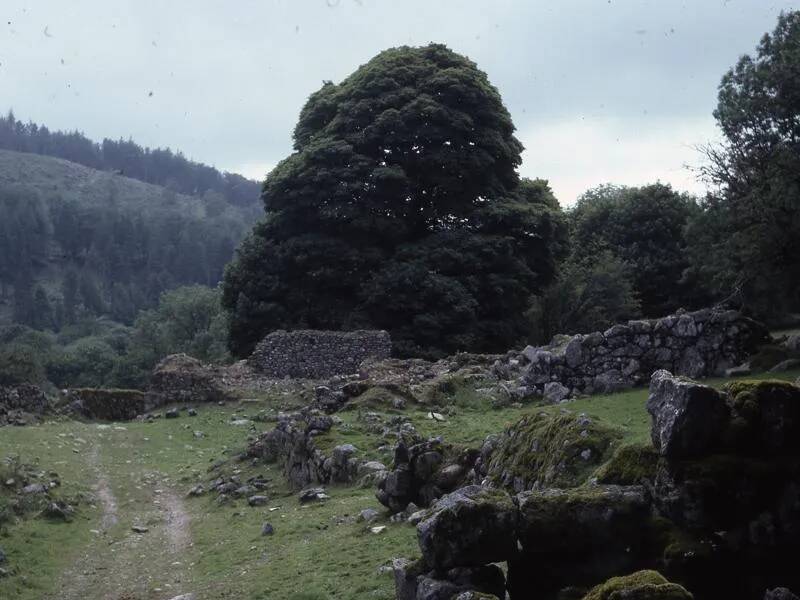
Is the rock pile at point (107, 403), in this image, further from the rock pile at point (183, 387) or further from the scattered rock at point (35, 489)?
the scattered rock at point (35, 489)

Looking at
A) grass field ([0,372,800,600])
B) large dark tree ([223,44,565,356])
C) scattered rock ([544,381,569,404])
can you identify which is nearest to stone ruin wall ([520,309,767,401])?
scattered rock ([544,381,569,404])

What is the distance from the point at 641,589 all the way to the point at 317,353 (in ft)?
93.3

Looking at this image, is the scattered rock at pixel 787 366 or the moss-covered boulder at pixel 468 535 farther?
the scattered rock at pixel 787 366

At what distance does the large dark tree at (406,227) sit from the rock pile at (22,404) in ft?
48.2

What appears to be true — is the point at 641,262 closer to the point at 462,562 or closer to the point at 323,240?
the point at 323,240

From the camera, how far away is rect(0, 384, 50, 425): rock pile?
25.0 metres

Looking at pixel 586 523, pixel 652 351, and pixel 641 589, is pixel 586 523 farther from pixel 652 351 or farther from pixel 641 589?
pixel 652 351

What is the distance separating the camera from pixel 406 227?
140 feet

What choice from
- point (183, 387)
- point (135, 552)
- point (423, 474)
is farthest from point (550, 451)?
point (183, 387)

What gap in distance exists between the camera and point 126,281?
174125mm

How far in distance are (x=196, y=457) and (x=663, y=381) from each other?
50.1 ft

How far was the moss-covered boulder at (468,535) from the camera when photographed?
669 centimetres

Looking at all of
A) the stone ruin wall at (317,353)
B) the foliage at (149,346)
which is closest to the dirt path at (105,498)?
the stone ruin wall at (317,353)

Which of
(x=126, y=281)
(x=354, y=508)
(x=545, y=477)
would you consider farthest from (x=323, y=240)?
(x=126, y=281)
